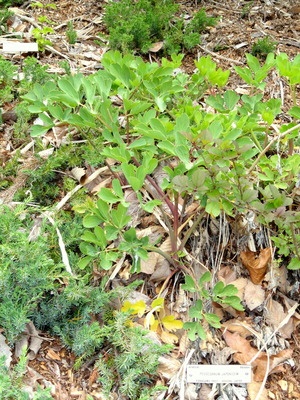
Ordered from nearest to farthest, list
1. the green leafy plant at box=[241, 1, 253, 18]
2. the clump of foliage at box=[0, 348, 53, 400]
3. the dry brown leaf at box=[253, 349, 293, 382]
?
the clump of foliage at box=[0, 348, 53, 400]
the dry brown leaf at box=[253, 349, 293, 382]
the green leafy plant at box=[241, 1, 253, 18]

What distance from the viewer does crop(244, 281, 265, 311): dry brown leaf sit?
1.95m

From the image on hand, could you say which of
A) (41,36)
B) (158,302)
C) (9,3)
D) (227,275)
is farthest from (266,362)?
(9,3)

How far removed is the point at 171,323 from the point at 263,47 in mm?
2178

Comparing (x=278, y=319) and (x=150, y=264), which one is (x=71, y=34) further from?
(x=278, y=319)

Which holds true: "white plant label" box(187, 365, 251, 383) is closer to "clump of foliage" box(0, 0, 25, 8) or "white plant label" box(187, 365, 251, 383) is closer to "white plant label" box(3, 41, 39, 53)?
"white plant label" box(3, 41, 39, 53)

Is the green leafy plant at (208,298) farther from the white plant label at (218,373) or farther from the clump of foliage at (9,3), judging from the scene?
the clump of foliage at (9,3)

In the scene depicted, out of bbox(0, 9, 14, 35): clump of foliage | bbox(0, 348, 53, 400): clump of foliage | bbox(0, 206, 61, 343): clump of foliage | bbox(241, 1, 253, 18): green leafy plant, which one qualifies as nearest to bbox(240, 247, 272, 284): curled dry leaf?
bbox(0, 206, 61, 343): clump of foliage

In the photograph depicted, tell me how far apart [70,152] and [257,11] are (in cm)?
227

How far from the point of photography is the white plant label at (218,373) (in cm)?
172

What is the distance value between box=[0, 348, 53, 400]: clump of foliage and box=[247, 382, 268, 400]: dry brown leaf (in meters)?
0.81

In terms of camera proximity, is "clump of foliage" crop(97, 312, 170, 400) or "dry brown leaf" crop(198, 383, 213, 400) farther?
Answer: "dry brown leaf" crop(198, 383, 213, 400)

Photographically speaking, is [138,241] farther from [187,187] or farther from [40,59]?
[40,59]

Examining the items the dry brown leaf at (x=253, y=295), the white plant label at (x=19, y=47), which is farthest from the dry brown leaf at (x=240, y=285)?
the white plant label at (x=19, y=47)

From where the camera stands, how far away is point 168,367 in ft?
5.74
